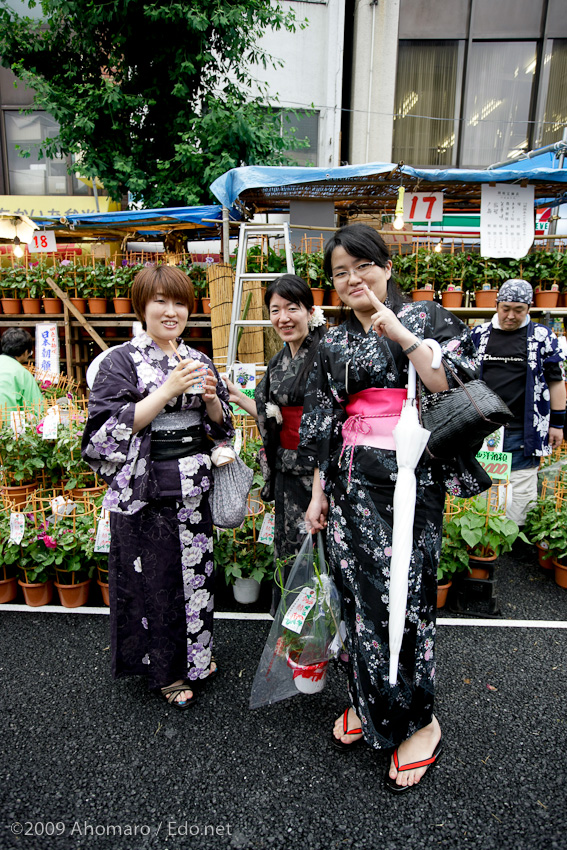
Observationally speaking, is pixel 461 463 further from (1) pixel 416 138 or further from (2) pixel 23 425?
(1) pixel 416 138

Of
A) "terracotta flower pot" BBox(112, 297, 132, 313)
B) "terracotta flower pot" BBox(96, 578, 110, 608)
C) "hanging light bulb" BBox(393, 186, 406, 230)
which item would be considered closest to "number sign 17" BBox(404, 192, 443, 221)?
"hanging light bulb" BBox(393, 186, 406, 230)

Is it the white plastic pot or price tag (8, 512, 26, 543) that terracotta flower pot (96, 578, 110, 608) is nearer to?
price tag (8, 512, 26, 543)

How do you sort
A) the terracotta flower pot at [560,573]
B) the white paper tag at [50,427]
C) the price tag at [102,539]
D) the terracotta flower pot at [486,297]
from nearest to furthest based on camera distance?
1. the price tag at [102,539]
2. the terracotta flower pot at [560,573]
3. the white paper tag at [50,427]
4. the terracotta flower pot at [486,297]

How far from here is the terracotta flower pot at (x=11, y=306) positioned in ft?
25.6

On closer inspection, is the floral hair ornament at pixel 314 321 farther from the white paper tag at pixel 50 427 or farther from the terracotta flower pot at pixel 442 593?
the white paper tag at pixel 50 427

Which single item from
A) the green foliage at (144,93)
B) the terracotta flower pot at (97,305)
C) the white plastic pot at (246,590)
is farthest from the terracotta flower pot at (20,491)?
the green foliage at (144,93)

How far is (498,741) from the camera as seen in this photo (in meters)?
2.23

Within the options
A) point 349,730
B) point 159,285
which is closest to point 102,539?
point 159,285

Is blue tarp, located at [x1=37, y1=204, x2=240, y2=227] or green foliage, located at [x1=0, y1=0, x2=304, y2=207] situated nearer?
blue tarp, located at [x1=37, y1=204, x2=240, y2=227]

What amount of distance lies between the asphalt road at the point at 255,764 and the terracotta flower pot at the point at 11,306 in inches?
253

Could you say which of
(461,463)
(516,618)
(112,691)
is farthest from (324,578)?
(516,618)

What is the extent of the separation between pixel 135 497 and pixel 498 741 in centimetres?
194

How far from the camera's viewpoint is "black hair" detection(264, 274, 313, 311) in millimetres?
2576

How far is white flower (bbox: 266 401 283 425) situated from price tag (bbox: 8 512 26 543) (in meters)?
1.79
